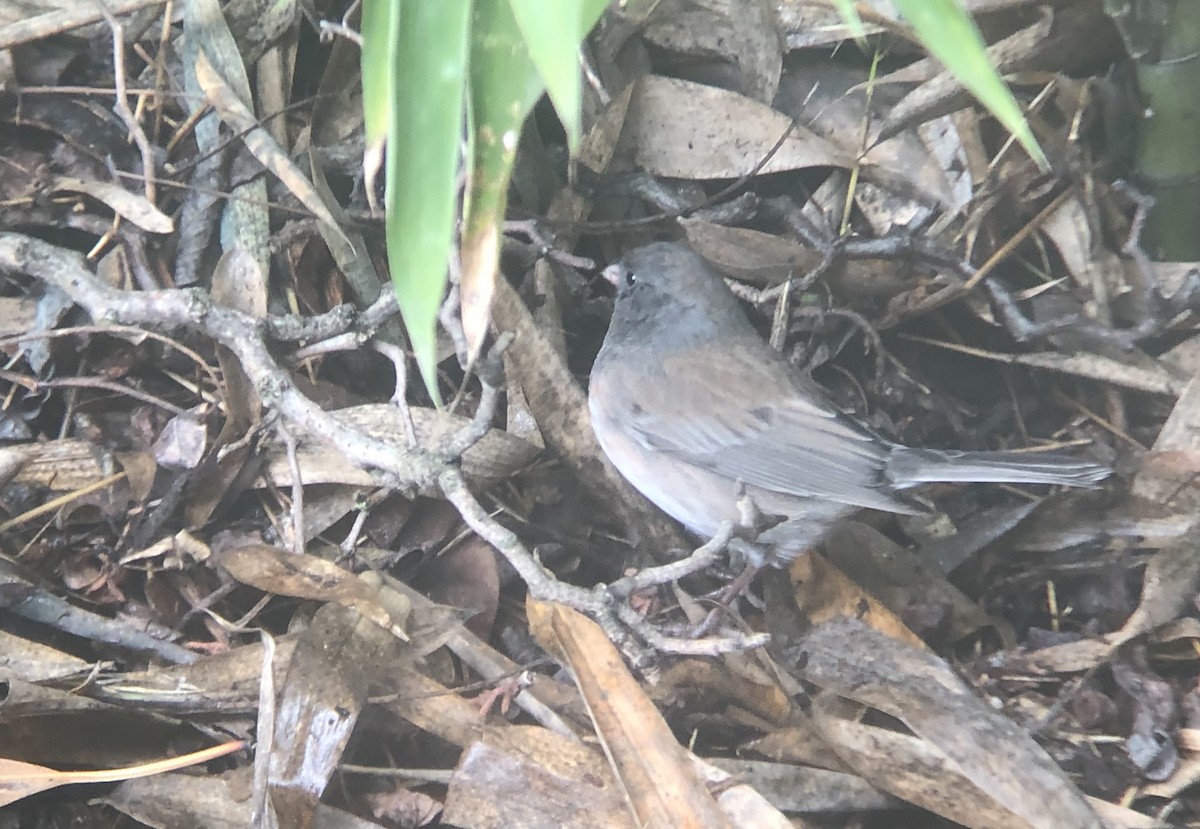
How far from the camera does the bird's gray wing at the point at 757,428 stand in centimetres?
185

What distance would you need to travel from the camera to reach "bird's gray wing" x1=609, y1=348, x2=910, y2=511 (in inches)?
73.0

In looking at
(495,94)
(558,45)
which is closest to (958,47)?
(558,45)

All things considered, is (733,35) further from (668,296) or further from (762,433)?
(762,433)

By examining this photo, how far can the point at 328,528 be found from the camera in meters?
1.75

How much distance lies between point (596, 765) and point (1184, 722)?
3.13 ft

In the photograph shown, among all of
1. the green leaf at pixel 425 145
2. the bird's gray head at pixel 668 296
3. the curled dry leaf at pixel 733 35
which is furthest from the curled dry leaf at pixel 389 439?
the curled dry leaf at pixel 733 35

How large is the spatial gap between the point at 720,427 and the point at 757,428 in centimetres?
8

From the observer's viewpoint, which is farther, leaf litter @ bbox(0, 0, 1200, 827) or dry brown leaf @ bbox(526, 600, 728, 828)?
leaf litter @ bbox(0, 0, 1200, 827)

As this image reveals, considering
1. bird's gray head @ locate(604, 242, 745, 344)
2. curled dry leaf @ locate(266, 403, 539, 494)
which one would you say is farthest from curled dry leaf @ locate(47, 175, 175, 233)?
bird's gray head @ locate(604, 242, 745, 344)

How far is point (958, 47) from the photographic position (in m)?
0.82

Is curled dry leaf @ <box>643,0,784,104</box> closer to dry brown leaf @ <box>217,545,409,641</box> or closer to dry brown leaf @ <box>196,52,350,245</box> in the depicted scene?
dry brown leaf @ <box>196,52,350,245</box>

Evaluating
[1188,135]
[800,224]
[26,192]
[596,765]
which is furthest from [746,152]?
[26,192]

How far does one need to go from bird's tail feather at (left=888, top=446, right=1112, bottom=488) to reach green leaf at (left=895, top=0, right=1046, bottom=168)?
37.4 inches

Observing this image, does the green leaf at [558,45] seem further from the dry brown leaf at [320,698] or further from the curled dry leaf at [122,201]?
the curled dry leaf at [122,201]
